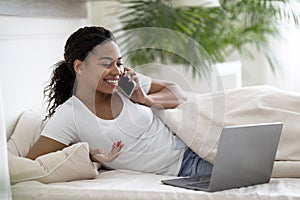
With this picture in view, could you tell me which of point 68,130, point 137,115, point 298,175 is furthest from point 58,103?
point 298,175

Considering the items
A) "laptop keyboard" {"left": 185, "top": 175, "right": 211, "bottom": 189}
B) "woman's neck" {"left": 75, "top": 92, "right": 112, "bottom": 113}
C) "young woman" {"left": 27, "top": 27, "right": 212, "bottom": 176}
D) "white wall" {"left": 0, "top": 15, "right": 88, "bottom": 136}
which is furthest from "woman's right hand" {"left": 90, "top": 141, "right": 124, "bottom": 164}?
"white wall" {"left": 0, "top": 15, "right": 88, "bottom": 136}

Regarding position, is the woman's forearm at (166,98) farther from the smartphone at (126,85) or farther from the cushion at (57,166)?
the cushion at (57,166)

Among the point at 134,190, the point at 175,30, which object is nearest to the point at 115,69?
the point at 134,190

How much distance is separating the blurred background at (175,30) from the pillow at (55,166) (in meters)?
0.31

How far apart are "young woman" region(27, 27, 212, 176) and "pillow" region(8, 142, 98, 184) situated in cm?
5

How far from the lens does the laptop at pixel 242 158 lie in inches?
61.5

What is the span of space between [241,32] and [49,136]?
208 cm

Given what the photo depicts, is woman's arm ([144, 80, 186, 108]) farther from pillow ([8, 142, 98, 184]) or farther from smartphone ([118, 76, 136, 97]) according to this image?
pillow ([8, 142, 98, 184])

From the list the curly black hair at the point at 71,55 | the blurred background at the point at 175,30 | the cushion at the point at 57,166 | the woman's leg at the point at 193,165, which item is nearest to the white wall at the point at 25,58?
the blurred background at the point at 175,30

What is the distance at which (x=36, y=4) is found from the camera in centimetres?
231

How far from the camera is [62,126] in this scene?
176 cm

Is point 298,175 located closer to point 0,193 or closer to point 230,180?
point 230,180

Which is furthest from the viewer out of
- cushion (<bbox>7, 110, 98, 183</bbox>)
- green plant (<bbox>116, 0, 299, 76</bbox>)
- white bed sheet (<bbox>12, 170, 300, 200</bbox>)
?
green plant (<bbox>116, 0, 299, 76</bbox>)

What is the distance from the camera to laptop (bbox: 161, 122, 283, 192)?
5.13 ft
